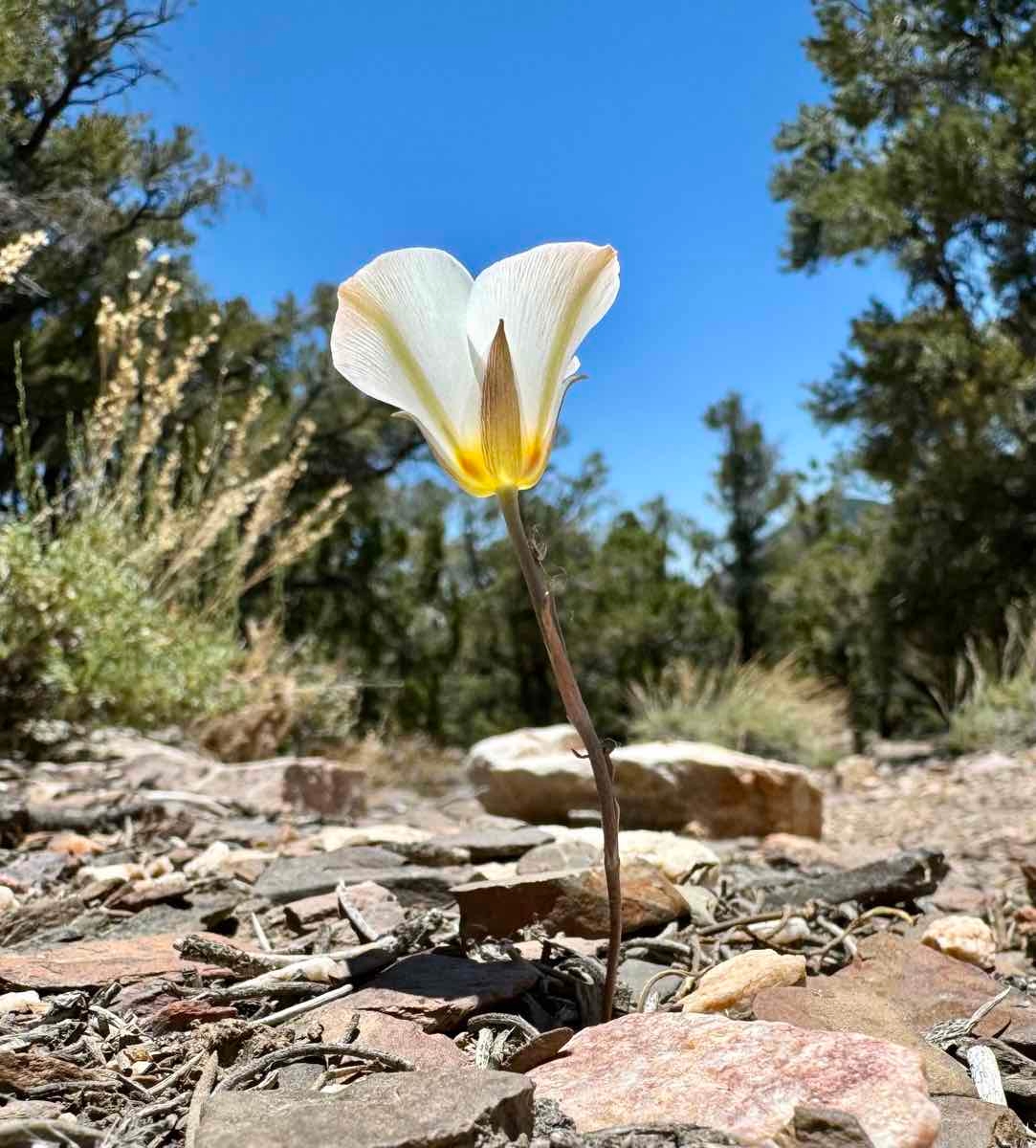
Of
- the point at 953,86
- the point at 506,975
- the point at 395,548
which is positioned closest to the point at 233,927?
the point at 506,975

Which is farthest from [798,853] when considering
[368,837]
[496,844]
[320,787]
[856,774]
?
[856,774]

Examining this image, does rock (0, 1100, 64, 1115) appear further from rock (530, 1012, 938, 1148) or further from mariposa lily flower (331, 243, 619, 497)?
mariposa lily flower (331, 243, 619, 497)

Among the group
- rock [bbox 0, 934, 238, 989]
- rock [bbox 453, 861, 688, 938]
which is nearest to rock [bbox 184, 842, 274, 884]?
rock [bbox 0, 934, 238, 989]

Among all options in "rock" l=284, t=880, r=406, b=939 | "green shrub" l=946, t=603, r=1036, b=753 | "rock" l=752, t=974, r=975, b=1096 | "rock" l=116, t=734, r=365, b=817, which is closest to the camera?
"rock" l=752, t=974, r=975, b=1096

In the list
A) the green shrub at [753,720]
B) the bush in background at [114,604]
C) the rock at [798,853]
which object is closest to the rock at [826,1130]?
the rock at [798,853]

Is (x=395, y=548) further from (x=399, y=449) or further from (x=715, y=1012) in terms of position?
(x=715, y=1012)

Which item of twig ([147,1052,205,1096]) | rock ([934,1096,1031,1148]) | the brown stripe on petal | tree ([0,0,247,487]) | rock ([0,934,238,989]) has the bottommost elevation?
rock ([934,1096,1031,1148])

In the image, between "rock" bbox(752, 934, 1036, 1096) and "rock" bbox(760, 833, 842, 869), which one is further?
"rock" bbox(760, 833, 842, 869)
